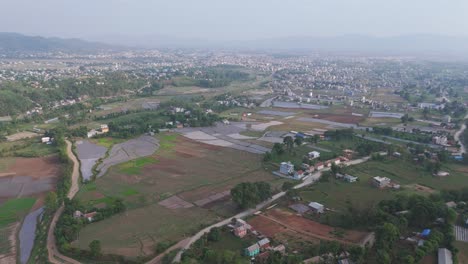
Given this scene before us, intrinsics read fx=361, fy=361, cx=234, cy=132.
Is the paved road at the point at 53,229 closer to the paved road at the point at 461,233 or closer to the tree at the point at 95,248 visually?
the tree at the point at 95,248

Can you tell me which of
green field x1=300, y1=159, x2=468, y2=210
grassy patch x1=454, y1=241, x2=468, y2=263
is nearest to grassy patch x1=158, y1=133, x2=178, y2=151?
green field x1=300, y1=159, x2=468, y2=210

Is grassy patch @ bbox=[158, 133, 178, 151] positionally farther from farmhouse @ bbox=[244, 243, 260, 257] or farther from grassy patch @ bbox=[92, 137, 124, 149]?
farmhouse @ bbox=[244, 243, 260, 257]

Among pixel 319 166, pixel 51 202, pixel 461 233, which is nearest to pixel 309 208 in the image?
pixel 319 166

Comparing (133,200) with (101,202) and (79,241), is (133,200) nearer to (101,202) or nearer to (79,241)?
(101,202)

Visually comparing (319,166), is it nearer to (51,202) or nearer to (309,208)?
(309,208)

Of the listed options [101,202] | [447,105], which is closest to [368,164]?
[101,202]

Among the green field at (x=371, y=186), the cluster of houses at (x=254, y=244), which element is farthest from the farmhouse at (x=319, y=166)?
the cluster of houses at (x=254, y=244)
